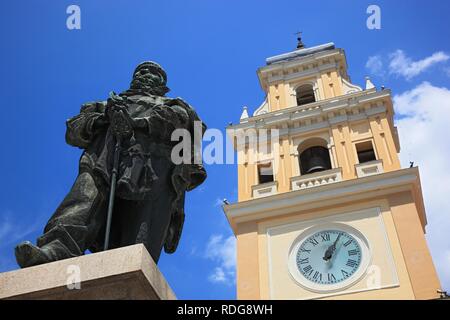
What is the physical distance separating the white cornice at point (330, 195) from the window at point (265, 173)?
1.70m

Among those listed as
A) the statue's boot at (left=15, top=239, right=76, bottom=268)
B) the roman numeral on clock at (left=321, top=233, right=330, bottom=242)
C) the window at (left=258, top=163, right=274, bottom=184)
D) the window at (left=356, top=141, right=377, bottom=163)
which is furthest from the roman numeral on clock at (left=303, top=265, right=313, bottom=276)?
the statue's boot at (left=15, top=239, right=76, bottom=268)

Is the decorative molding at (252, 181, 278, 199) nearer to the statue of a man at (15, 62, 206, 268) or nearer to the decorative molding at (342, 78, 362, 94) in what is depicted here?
the decorative molding at (342, 78, 362, 94)

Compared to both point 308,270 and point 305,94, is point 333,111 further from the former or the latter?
point 308,270

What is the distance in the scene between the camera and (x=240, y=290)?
1597 centimetres

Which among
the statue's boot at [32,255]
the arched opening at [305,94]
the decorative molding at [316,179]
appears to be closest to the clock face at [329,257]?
the decorative molding at [316,179]

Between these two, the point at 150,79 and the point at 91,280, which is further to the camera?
the point at 150,79

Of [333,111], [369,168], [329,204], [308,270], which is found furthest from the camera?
[333,111]

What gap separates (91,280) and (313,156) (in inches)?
674

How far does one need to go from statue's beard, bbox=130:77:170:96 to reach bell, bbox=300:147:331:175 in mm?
14566

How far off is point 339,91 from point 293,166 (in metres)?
4.22

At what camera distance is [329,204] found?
55.0ft

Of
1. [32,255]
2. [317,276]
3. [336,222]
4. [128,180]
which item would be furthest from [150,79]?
[336,222]

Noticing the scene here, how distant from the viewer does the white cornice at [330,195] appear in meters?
16.4
